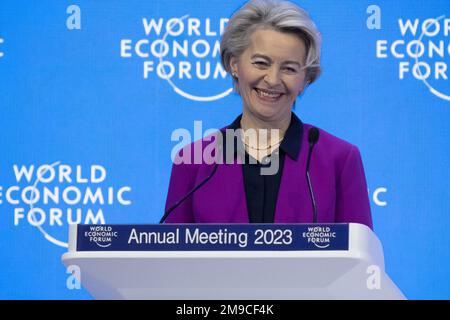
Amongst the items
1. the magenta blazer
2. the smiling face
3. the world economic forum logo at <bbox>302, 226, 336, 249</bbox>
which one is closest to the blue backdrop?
the smiling face

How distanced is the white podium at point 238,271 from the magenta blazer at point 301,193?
60 cm

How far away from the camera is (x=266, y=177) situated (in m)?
3.29

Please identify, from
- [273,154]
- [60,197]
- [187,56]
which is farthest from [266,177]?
[60,197]

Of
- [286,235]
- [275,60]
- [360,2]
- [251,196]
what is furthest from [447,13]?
[286,235]

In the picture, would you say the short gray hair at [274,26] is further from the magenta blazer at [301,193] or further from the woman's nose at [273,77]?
the magenta blazer at [301,193]

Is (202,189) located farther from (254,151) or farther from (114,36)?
(114,36)

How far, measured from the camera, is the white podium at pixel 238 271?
2.41 m

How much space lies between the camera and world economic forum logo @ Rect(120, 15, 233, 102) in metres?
4.05

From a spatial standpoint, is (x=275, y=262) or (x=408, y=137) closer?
(x=275, y=262)

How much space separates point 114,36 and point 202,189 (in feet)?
3.78

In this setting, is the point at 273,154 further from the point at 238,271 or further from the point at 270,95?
the point at 238,271
